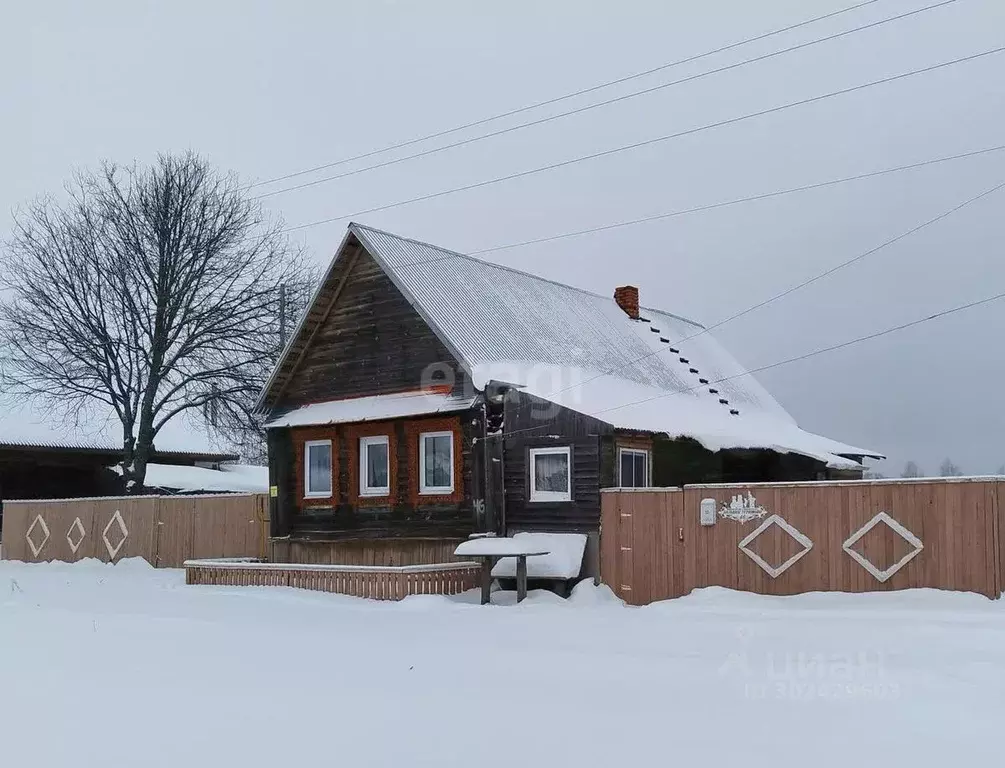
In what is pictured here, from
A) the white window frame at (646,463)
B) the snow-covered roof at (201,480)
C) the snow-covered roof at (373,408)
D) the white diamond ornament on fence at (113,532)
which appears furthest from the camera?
the snow-covered roof at (201,480)

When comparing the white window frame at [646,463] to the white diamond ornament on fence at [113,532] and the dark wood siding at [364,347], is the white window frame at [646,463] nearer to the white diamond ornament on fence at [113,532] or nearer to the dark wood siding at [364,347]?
the dark wood siding at [364,347]

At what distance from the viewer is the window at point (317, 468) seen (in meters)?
22.6

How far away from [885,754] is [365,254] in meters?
17.1

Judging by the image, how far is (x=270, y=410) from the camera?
2383 centimetres

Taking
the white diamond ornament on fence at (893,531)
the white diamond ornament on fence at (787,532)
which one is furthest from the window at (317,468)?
the white diamond ornament on fence at (893,531)

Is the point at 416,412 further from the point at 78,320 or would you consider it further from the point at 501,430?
the point at 78,320

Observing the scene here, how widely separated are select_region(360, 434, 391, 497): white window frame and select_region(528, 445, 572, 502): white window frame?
12.2 ft

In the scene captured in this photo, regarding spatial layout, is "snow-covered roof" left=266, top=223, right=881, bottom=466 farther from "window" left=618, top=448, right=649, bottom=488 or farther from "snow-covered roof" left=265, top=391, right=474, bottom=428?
"snow-covered roof" left=265, top=391, right=474, bottom=428

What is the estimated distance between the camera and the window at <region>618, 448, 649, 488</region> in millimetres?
19484

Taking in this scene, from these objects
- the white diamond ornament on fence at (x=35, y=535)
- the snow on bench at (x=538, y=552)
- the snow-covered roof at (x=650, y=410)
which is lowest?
the white diamond ornament on fence at (x=35, y=535)

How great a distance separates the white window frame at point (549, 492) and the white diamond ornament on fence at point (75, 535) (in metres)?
14.2

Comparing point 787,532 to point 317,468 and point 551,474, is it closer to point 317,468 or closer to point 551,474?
point 551,474

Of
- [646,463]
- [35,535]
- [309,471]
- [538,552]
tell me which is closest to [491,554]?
[538,552]

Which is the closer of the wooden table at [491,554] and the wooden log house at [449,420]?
the wooden table at [491,554]
